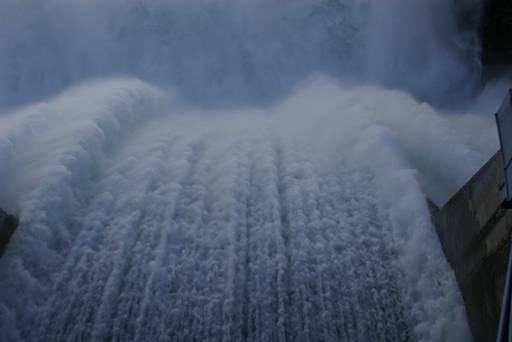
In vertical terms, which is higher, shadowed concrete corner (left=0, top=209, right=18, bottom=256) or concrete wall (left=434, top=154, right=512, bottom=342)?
concrete wall (left=434, top=154, right=512, bottom=342)

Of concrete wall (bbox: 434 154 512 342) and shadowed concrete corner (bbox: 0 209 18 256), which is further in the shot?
shadowed concrete corner (bbox: 0 209 18 256)

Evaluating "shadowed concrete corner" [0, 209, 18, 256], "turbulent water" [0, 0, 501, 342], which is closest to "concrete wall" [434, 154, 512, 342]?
"turbulent water" [0, 0, 501, 342]

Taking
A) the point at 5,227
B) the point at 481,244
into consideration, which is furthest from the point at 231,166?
the point at 481,244

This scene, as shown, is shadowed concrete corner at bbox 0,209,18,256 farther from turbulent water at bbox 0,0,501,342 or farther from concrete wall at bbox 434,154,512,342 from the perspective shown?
concrete wall at bbox 434,154,512,342

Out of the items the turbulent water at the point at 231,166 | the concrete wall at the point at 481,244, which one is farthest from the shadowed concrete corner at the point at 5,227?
the concrete wall at the point at 481,244

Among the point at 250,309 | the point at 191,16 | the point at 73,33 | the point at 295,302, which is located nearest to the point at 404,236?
the point at 295,302

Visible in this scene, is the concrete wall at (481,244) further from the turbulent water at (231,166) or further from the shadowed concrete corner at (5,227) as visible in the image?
the shadowed concrete corner at (5,227)

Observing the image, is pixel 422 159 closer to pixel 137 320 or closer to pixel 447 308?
pixel 447 308
